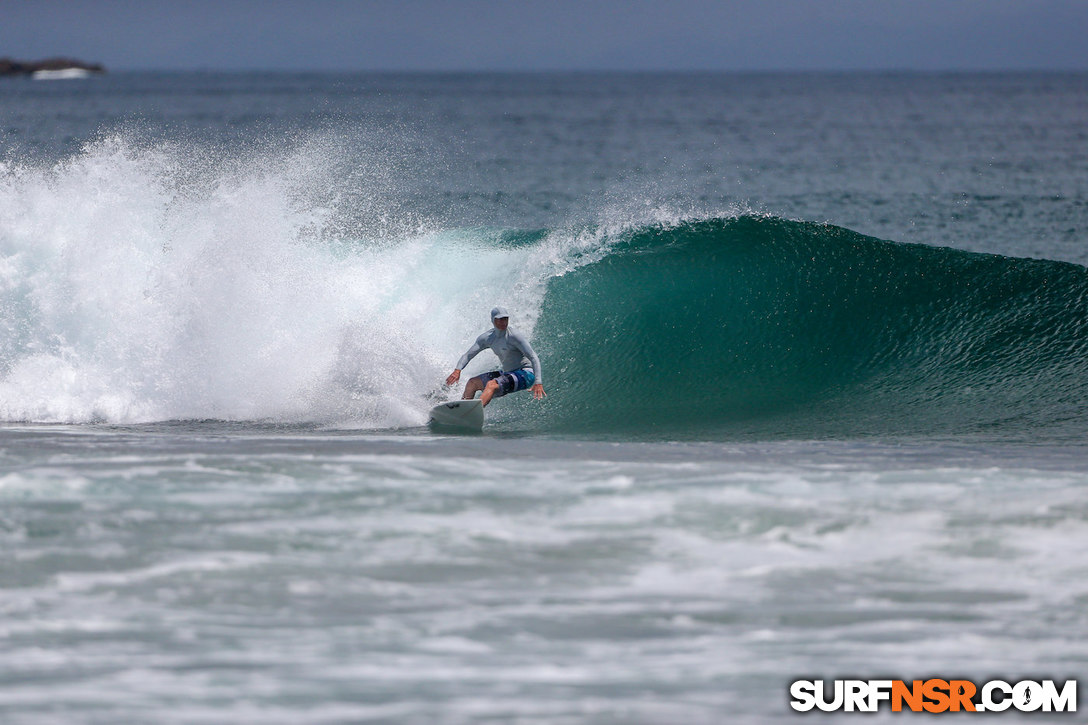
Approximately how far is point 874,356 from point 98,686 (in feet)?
32.8

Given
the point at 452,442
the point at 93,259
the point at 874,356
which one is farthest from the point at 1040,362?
the point at 93,259

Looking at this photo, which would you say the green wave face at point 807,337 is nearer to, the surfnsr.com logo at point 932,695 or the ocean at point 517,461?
the ocean at point 517,461

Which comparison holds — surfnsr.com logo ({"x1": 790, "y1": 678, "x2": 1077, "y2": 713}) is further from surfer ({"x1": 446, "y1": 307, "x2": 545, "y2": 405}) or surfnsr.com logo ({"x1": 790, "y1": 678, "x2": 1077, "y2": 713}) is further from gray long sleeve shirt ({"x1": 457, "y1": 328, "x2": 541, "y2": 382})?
gray long sleeve shirt ({"x1": 457, "y1": 328, "x2": 541, "y2": 382})

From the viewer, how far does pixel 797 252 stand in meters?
15.5

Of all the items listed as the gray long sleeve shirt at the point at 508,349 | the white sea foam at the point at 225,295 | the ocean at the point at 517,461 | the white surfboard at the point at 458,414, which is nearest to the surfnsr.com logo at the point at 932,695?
the ocean at the point at 517,461

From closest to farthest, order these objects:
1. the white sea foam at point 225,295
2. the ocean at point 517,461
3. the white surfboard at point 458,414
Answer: the ocean at point 517,461
the white surfboard at point 458,414
the white sea foam at point 225,295

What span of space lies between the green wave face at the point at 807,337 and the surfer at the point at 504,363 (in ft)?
1.96

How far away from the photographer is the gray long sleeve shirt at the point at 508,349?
36.8 ft

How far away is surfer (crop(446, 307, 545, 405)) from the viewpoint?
11062mm

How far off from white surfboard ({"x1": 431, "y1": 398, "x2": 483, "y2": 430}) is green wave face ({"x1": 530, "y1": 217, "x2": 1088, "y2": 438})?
0.93m

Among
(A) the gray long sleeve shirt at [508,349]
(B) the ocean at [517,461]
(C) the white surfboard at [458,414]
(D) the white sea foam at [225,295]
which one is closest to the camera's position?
(B) the ocean at [517,461]

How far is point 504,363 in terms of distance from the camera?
11.4 metres

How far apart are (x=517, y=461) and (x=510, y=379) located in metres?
2.23

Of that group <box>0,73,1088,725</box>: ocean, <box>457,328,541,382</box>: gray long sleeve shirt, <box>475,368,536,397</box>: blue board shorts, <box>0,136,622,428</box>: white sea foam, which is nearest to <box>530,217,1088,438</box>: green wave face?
<box>0,73,1088,725</box>: ocean
